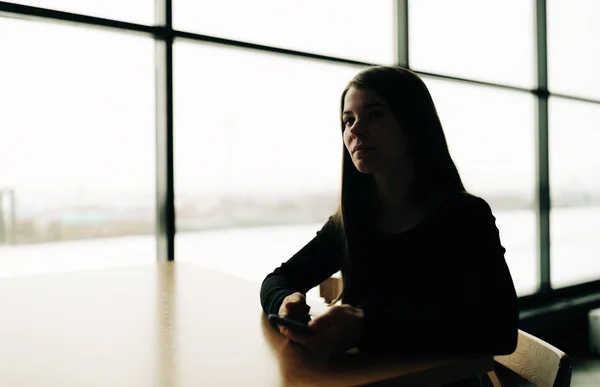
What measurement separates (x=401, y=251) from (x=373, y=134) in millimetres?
285

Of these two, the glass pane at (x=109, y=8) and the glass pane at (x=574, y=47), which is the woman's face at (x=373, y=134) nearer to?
the glass pane at (x=109, y=8)

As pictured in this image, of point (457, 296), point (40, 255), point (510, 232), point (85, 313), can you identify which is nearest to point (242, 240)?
point (40, 255)

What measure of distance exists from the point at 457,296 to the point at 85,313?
0.85m

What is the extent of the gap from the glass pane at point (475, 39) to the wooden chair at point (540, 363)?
2.20 metres

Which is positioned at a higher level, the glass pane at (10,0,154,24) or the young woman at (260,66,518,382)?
the glass pane at (10,0,154,24)

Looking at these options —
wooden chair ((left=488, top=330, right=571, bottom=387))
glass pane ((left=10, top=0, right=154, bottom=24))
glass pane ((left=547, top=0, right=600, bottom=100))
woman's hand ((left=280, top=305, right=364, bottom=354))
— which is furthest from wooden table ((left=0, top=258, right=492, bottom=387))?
glass pane ((left=547, top=0, right=600, bottom=100))

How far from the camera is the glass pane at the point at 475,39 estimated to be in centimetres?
299

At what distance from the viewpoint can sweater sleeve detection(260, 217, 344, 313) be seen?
1.26 metres

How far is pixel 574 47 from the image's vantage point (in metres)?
3.91

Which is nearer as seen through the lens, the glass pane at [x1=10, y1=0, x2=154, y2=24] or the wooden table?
the wooden table

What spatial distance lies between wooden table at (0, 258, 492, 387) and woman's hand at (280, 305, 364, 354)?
23 mm

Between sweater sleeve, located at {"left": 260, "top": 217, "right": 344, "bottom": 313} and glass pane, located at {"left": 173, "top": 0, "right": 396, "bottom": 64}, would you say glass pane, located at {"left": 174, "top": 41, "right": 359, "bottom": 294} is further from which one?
sweater sleeve, located at {"left": 260, "top": 217, "right": 344, "bottom": 313}

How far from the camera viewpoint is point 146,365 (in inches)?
31.6

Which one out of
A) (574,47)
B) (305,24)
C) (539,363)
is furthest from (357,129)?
(574,47)
